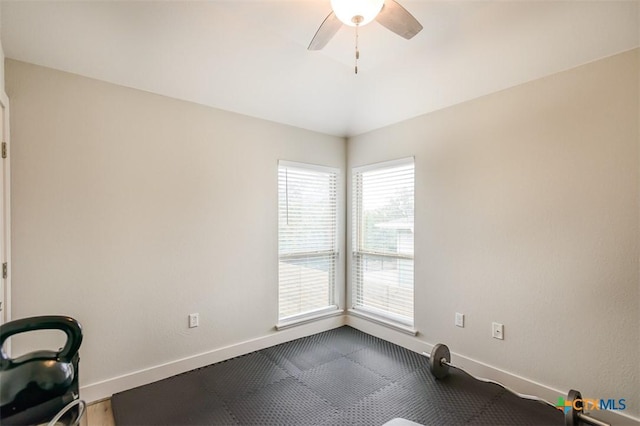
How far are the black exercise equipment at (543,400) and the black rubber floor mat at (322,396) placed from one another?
5 cm

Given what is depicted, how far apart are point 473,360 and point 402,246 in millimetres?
1167

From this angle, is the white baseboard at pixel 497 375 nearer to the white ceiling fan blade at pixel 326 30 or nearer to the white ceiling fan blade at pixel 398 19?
the white ceiling fan blade at pixel 398 19

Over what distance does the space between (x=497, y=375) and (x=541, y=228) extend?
3.97 feet

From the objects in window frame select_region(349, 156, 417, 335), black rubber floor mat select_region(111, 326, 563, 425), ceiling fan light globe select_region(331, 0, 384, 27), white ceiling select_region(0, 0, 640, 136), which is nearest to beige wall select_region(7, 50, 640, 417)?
white ceiling select_region(0, 0, 640, 136)

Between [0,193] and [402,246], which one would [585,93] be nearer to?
[402,246]

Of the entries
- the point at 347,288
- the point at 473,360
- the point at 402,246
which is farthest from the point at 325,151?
the point at 473,360

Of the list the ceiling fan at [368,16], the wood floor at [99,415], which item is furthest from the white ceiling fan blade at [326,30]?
the wood floor at [99,415]

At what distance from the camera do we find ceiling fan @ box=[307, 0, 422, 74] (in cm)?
143

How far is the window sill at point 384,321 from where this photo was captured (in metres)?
3.03

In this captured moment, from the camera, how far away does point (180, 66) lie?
232 centimetres

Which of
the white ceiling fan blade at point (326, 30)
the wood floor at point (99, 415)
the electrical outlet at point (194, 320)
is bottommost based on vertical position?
the wood floor at point (99, 415)

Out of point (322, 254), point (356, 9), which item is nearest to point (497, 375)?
point (322, 254)

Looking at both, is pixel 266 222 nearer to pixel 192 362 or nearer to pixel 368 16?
pixel 192 362

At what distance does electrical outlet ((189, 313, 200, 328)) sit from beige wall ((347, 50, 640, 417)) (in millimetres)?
2061
